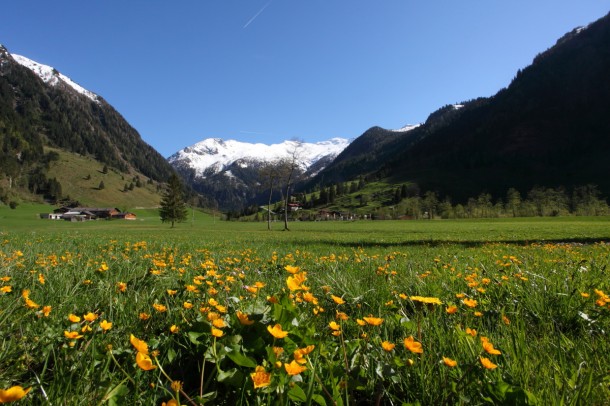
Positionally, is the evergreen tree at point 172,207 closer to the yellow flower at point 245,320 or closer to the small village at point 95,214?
the yellow flower at point 245,320

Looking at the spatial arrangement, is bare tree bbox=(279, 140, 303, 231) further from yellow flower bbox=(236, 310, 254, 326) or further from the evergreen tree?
yellow flower bbox=(236, 310, 254, 326)

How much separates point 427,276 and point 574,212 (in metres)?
113

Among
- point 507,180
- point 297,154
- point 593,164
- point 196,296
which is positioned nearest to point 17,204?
point 297,154

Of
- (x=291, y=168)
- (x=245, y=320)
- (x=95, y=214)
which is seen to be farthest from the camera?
(x=95, y=214)

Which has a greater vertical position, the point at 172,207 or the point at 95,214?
the point at 172,207

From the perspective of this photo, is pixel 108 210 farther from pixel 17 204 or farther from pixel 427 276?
pixel 427 276

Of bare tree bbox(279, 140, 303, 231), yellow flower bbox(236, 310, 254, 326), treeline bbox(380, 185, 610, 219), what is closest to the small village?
bare tree bbox(279, 140, 303, 231)

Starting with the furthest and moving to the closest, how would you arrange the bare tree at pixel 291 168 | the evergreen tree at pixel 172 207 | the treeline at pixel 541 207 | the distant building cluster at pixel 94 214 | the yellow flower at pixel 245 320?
the distant building cluster at pixel 94 214 → the treeline at pixel 541 207 → the evergreen tree at pixel 172 207 → the bare tree at pixel 291 168 → the yellow flower at pixel 245 320

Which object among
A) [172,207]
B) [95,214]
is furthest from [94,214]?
[172,207]

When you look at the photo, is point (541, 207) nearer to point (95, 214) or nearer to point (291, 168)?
point (291, 168)

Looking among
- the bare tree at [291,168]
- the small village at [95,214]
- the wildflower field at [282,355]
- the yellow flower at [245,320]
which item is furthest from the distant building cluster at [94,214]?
the yellow flower at [245,320]

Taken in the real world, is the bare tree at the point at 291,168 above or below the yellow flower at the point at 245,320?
above

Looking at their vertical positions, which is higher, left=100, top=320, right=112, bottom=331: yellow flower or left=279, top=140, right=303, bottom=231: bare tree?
left=279, top=140, right=303, bottom=231: bare tree

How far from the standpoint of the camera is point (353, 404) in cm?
154
